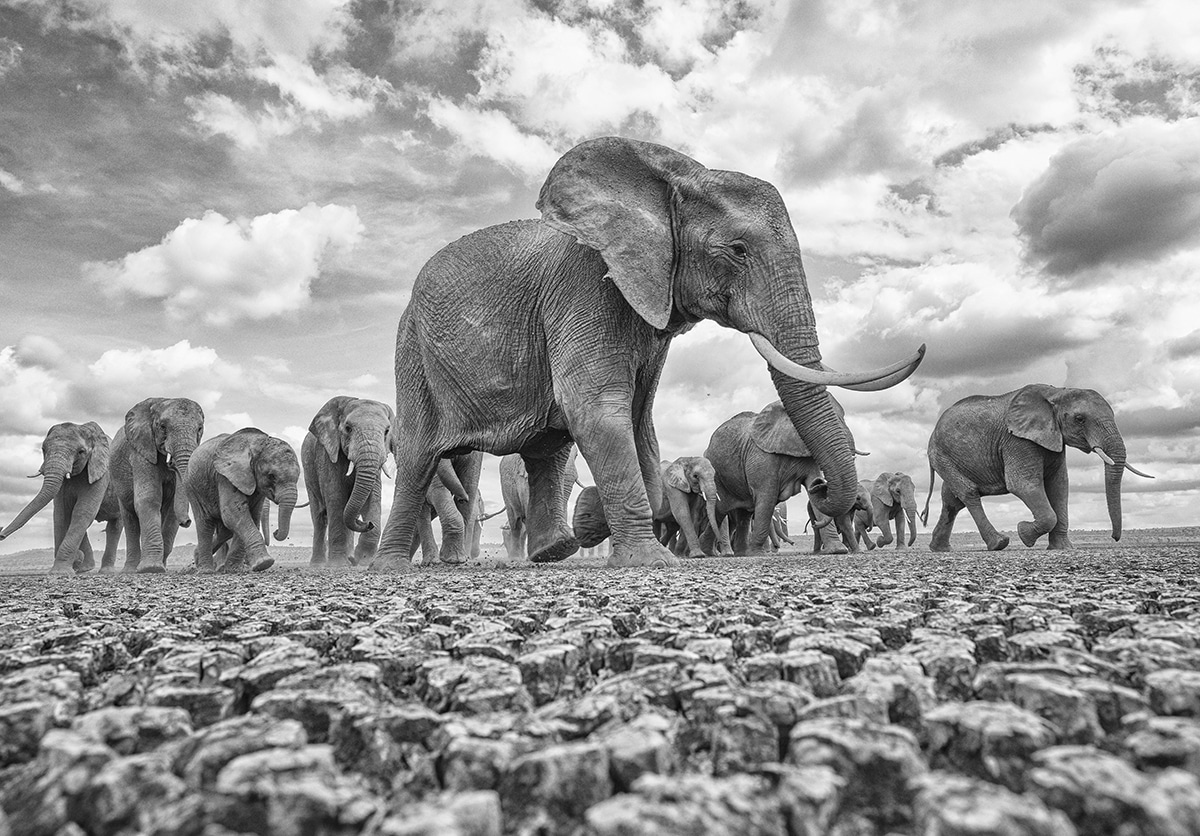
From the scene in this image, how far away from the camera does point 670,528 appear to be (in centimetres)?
1659

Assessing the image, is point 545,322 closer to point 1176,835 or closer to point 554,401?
point 554,401

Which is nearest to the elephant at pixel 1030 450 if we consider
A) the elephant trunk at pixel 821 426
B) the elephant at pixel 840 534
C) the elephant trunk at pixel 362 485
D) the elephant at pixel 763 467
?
the elephant at pixel 840 534

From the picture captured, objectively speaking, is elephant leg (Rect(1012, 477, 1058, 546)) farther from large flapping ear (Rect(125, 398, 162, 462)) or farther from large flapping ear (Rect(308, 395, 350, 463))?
large flapping ear (Rect(125, 398, 162, 462))

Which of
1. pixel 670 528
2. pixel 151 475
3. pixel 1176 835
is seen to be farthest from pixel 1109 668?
pixel 670 528

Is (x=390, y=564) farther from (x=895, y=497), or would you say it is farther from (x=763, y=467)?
(x=895, y=497)

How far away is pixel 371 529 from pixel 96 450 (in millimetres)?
6310

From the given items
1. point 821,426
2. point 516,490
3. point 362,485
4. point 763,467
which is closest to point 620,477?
point 821,426

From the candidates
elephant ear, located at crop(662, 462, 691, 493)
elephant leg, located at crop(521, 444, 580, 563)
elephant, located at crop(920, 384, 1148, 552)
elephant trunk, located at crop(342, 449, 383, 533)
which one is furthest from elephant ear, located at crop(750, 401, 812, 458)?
elephant trunk, located at crop(342, 449, 383, 533)

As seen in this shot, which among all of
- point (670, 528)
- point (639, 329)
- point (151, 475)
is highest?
point (639, 329)

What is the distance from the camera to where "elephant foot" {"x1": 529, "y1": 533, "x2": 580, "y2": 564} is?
838cm

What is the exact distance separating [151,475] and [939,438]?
1308 cm

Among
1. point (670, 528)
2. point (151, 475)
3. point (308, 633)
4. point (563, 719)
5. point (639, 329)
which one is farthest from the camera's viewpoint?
point (670, 528)

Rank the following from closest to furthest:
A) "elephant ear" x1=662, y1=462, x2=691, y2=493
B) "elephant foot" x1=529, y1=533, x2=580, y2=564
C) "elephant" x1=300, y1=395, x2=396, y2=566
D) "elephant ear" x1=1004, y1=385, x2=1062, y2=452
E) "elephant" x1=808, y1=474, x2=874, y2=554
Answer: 1. "elephant foot" x1=529, y1=533, x2=580, y2=564
2. "elephant" x1=300, y1=395, x2=396, y2=566
3. "elephant ear" x1=1004, y1=385, x2=1062, y2=452
4. "elephant" x1=808, y1=474, x2=874, y2=554
5. "elephant ear" x1=662, y1=462, x2=691, y2=493

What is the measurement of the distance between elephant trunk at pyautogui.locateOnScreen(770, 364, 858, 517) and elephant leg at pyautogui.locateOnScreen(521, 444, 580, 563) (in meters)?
2.82
